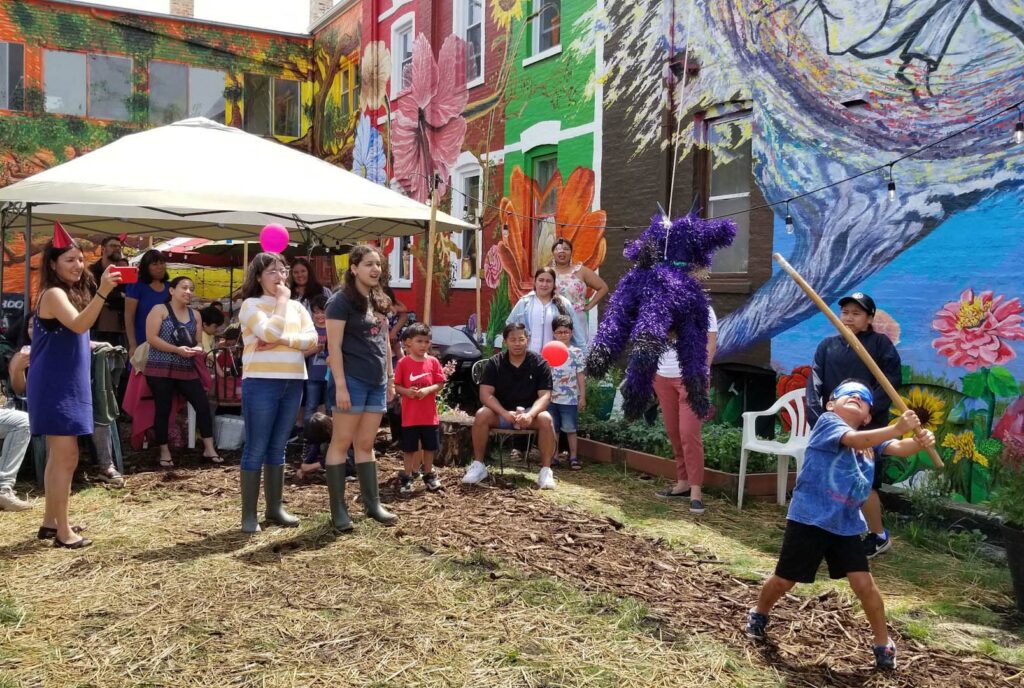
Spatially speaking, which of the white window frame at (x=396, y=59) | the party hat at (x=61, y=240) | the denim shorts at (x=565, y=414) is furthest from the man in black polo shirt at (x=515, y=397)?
the white window frame at (x=396, y=59)

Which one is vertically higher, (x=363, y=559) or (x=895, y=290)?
(x=895, y=290)

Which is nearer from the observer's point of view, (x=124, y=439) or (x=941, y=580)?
(x=941, y=580)

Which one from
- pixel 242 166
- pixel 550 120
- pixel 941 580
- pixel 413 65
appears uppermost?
pixel 413 65

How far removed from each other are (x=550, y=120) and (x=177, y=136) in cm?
567

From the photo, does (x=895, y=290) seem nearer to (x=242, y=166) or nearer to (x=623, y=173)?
(x=623, y=173)

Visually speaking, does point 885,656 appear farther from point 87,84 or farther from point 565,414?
point 87,84

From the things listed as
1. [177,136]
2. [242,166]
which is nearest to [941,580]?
[242,166]

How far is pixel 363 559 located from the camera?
5.24m

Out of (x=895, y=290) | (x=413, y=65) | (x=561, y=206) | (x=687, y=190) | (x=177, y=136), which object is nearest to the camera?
(x=895, y=290)

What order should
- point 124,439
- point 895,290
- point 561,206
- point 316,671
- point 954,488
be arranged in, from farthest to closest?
1. point 561,206
2. point 124,439
3. point 895,290
4. point 954,488
5. point 316,671

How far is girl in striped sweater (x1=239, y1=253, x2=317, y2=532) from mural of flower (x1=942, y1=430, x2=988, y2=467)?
491 centimetres

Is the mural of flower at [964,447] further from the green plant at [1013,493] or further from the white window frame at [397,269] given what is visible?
the white window frame at [397,269]

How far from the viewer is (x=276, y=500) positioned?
596cm

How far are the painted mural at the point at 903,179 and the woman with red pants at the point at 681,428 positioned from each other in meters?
1.86
